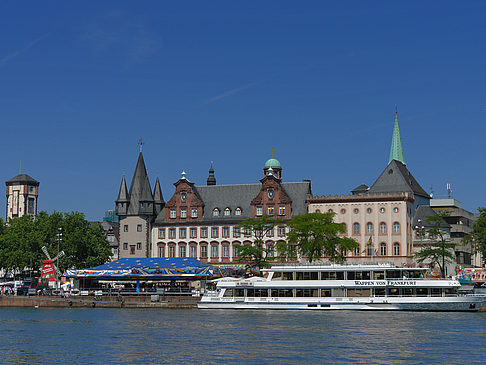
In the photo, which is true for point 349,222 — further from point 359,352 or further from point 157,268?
point 359,352

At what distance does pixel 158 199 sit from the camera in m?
158

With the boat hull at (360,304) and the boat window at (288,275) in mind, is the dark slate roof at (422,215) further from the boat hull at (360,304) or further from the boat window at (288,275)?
the boat window at (288,275)

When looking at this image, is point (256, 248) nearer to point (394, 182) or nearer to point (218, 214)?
point (218, 214)

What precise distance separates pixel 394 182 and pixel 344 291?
60674 mm

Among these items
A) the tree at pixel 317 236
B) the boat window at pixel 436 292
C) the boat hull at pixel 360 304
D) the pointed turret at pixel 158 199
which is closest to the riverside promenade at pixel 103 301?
the boat hull at pixel 360 304

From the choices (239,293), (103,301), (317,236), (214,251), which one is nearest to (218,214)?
(214,251)

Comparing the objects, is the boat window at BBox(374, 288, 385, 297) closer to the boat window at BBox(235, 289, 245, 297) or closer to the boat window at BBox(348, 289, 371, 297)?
the boat window at BBox(348, 289, 371, 297)

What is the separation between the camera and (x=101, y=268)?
110 metres

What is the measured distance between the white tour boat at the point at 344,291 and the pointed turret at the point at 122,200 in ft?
214

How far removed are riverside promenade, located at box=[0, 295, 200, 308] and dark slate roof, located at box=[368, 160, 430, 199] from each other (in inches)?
2318

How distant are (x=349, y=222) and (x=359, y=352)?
89183 mm

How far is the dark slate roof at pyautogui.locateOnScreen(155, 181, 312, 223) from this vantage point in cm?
14512

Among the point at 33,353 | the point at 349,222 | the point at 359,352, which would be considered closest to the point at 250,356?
the point at 359,352

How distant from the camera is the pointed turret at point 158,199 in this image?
157125 mm
